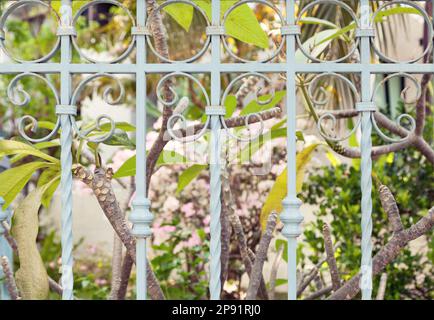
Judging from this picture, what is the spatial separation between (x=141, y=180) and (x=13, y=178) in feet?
1.10

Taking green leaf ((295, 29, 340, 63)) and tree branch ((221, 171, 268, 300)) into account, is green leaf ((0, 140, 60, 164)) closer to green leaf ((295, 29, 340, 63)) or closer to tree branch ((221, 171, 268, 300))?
tree branch ((221, 171, 268, 300))

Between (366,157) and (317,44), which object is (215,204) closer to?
(366,157)

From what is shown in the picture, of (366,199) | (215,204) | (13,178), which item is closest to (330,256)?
(366,199)

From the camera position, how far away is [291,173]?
115 cm

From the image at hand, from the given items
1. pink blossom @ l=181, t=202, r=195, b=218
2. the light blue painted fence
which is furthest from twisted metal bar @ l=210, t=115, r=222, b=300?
pink blossom @ l=181, t=202, r=195, b=218

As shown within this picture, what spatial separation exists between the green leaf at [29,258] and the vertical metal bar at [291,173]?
508mm

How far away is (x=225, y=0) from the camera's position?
146 cm

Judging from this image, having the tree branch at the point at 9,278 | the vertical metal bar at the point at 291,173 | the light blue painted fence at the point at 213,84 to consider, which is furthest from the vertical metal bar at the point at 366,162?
the tree branch at the point at 9,278

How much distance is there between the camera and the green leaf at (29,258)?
3.84 feet

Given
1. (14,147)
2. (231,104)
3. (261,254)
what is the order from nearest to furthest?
1. (14,147)
2. (261,254)
3. (231,104)

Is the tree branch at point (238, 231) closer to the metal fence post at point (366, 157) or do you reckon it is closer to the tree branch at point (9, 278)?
the metal fence post at point (366, 157)

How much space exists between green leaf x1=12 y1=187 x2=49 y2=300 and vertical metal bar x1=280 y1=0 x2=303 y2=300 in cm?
51
